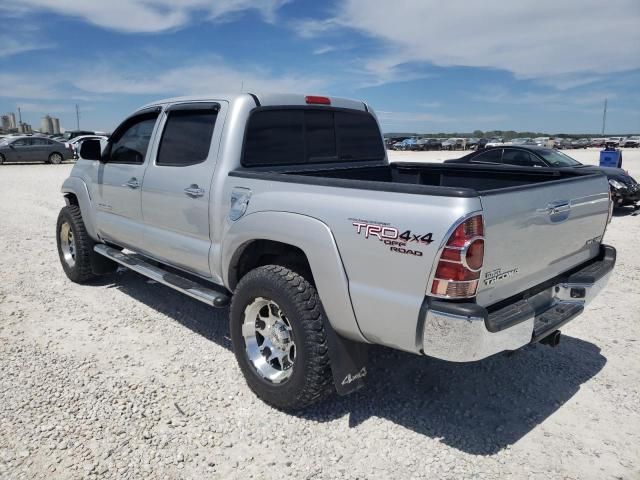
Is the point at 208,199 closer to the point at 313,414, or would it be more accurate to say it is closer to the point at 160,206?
the point at 160,206

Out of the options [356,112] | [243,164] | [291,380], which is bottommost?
[291,380]

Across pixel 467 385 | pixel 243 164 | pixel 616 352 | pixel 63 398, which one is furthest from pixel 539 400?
pixel 63 398

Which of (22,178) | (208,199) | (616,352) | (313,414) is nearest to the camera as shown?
(313,414)

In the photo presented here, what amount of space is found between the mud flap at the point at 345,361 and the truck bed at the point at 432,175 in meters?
0.91

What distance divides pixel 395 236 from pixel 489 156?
10.7 m

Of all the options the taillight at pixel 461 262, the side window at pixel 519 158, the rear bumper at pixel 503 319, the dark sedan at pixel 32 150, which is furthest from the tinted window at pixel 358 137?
the dark sedan at pixel 32 150

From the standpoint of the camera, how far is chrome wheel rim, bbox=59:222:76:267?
602 cm

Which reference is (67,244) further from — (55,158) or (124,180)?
(55,158)

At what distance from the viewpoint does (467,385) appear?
12.0ft

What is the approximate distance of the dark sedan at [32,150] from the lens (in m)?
25.8

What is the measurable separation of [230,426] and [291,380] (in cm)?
48

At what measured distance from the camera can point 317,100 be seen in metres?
4.20

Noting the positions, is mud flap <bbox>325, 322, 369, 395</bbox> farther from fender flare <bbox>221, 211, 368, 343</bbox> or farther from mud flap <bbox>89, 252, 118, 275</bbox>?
mud flap <bbox>89, 252, 118, 275</bbox>

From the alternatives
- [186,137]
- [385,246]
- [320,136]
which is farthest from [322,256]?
Answer: [186,137]
